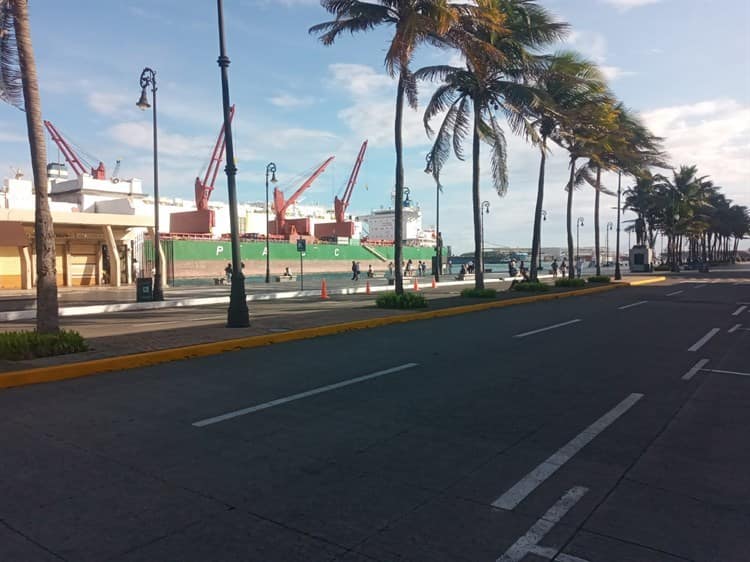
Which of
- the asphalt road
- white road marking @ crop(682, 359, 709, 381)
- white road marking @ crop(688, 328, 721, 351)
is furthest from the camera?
white road marking @ crop(688, 328, 721, 351)

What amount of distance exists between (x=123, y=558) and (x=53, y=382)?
535 cm

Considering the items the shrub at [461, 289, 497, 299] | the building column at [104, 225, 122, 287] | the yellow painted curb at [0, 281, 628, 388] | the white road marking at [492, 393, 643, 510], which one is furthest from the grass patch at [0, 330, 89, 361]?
the building column at [104, 225, 122, 287]

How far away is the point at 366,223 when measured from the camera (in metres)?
132

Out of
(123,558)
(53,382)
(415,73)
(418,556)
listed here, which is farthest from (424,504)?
(415,73)

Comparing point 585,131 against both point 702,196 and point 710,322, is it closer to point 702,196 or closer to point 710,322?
point 710,322

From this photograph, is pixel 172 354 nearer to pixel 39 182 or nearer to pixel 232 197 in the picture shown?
pixel 39 182

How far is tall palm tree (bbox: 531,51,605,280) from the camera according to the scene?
21703 millimetres

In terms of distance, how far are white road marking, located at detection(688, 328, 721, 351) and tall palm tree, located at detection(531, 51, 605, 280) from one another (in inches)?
394

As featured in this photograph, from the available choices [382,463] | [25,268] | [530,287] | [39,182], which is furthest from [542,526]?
[25,268]

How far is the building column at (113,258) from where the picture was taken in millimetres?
33594

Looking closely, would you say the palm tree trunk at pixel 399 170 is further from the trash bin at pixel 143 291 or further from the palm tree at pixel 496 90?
the trash bin at pixel 143 291

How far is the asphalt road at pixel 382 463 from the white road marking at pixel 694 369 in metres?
0.07

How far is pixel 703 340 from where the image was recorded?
36.9 feet

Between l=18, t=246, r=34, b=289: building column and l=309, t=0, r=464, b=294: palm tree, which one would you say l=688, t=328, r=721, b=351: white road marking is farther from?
l=18, t=246, r=34, b=289: building column
